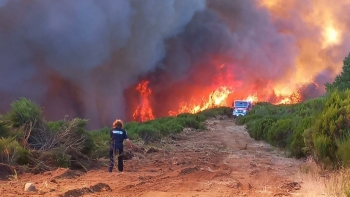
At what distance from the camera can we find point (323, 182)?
28.5 feet

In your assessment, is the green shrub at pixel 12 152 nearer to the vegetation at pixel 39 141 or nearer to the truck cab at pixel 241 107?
the vegetation at pixel 39 141

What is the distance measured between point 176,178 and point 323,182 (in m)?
2.91

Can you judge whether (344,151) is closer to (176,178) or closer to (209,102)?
(176,178)

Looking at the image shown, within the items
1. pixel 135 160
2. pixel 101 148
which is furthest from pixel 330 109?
pixel 101 148

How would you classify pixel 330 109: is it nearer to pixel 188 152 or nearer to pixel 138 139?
pixel 188 152

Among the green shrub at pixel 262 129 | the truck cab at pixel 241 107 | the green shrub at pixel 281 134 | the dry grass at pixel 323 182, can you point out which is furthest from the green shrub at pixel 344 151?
the truck cab at pixel 241 107

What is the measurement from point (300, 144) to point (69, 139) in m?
6.87

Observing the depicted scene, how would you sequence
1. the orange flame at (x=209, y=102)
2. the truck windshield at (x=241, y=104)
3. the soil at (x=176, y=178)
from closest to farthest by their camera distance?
the soil at (x=176, y=178), the orange flame at (x=209, y=102), the truck windshield at (x=241, y=104)

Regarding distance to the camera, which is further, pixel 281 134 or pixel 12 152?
pixel 281 134

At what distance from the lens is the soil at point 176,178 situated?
26.1ft

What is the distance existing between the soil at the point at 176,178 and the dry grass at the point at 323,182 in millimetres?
207

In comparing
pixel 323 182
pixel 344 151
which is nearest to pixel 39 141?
pixel 323 182

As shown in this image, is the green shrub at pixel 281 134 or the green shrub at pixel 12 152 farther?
the green shrub at pixel 281 134

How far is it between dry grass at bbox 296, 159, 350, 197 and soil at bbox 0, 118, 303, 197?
207 mm
